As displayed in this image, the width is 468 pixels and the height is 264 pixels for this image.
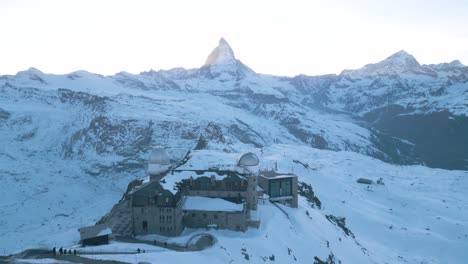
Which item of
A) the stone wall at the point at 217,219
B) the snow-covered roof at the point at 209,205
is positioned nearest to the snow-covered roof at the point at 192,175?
the snow-covered roof at the point at 209,205

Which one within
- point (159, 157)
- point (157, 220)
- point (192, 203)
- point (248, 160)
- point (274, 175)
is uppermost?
point (248, 160)

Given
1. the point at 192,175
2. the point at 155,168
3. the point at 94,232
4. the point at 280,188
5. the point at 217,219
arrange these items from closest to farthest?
the point at 94,232, the point at 217,219, the point at 192,175, the point at 155,168, the point at 280,188

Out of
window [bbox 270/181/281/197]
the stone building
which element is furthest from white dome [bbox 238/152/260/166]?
window [bbox 270/181/281/197]

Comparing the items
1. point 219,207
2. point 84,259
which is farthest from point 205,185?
point 84,259

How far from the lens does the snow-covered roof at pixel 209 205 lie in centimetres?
6550

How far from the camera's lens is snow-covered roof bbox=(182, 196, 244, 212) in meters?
65.5

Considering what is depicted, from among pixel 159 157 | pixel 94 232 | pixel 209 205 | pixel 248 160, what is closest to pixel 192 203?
pixel 209 205

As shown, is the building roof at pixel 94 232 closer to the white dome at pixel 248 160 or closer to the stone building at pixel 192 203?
the stone building at pixel 192 203

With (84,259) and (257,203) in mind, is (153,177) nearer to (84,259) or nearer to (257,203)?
(257,203)

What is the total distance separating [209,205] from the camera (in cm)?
6644

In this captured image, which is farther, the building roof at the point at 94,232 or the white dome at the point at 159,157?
the white dome at the point at 159,157

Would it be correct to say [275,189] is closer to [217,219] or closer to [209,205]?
[209,205]

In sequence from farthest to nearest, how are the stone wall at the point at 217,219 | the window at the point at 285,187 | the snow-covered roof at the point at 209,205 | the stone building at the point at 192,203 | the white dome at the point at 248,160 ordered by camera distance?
the window at the point at 285,187 → the white dome at the point at 248,160 → the snow-covered roof at the point at 209,205 → the stone wall at the point at 217,219 → the stone building at the point at 192,203

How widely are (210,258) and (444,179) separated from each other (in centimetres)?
14002
